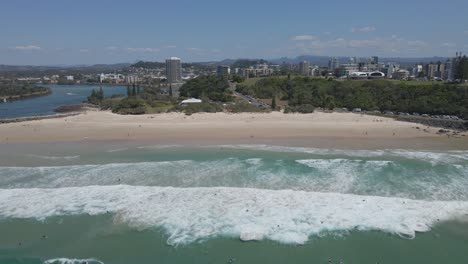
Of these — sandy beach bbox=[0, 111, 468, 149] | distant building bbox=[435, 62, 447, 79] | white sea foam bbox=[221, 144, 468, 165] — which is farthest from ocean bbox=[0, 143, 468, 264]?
distant building bbox=[435, 62, 447, 79]

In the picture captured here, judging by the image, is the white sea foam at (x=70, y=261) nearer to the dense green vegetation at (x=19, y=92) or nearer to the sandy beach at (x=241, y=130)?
the sandy beach at (x=241, y=130)

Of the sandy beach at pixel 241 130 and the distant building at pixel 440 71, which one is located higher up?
the distant building at pixel 440 71

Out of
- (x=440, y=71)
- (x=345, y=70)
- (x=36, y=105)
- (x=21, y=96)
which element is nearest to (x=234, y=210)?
(x=36, y=105)

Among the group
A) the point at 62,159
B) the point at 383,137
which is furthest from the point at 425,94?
the point at 62,159

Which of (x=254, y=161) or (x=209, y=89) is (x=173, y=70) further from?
(x=254, y=161)

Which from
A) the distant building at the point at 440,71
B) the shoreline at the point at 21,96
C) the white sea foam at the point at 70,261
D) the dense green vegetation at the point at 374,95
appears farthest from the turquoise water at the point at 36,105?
the distant building at the point at 440,71
